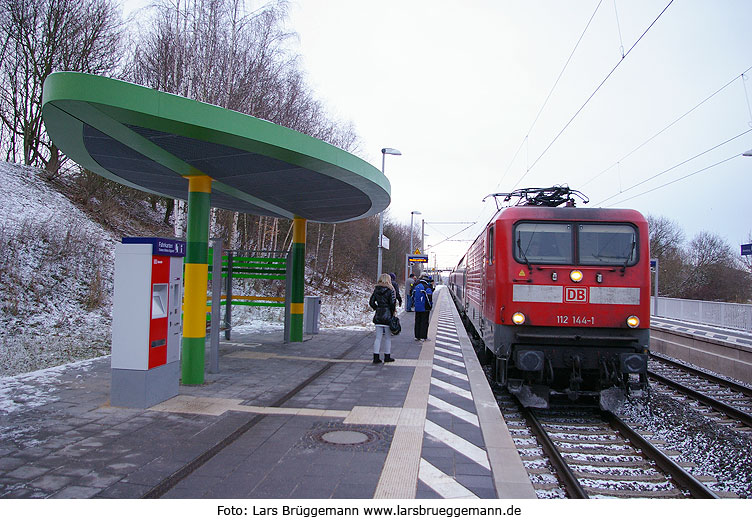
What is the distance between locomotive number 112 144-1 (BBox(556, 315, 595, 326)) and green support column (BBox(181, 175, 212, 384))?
4.99 m

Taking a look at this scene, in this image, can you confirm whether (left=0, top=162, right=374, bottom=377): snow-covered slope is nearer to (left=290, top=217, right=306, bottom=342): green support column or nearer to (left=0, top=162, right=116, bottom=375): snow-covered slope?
(left=0, top=162, right=116, bottom=375): snow-covered slope

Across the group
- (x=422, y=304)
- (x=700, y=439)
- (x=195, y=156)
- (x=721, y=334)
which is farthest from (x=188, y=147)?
(x=721, y=334)

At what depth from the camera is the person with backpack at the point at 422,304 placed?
1183 cm

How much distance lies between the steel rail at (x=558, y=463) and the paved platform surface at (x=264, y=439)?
464mm

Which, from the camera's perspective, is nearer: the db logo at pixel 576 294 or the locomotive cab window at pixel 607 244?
the db logo at pixel 576 294

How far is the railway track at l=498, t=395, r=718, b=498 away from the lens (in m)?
4.28

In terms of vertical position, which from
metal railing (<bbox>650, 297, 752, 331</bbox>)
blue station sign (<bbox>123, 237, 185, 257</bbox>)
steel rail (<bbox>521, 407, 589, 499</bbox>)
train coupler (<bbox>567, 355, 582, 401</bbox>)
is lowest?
steel rail (<bbox>521, 407, 589, 499</bbox>)

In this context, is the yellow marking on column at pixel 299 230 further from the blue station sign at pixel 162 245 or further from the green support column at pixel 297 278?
the blue station sign at pixel 162 245

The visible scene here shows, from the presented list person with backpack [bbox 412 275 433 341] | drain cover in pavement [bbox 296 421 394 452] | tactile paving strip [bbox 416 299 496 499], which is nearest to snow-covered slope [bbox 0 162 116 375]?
drain cover in pavement [bbox 296 421 394 452]

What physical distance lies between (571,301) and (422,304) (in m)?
5.53

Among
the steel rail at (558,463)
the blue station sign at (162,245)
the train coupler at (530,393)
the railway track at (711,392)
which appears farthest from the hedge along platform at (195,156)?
the railway track at (711,392)

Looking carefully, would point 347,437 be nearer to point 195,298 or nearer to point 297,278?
point 195,298

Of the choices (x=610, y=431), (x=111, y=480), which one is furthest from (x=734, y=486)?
(x=111, y=480)

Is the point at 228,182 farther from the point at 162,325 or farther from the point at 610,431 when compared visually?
the point at 610,431
